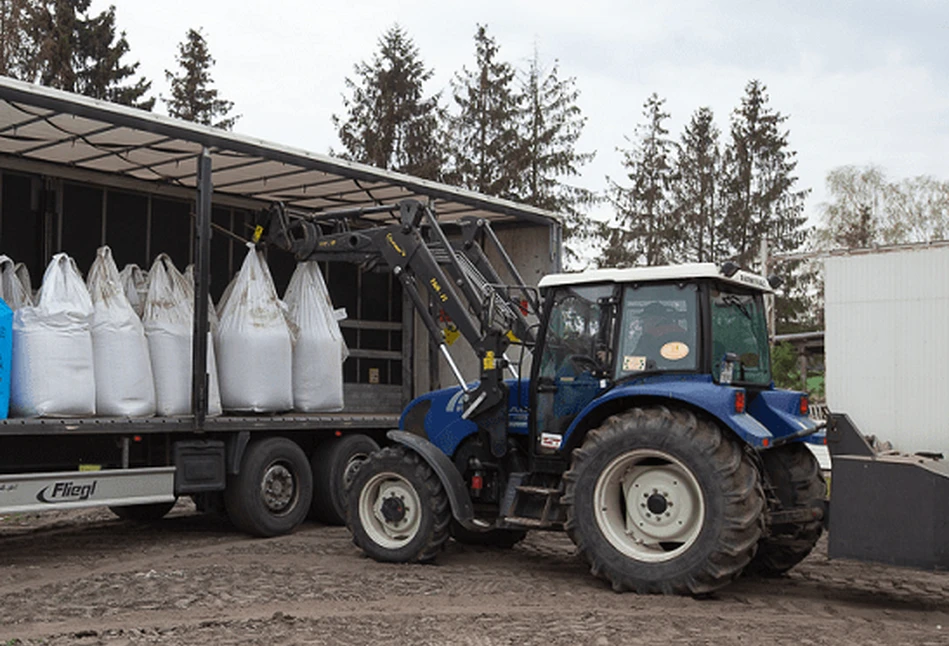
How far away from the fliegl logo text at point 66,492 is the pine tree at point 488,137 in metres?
19.2

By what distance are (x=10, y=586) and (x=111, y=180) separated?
4.51 metres

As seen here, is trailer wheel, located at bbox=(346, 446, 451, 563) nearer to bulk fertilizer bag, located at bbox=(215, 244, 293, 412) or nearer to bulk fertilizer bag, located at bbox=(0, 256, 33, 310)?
bulk fertilizer bag, located at bbox=(215, 244, 293, 412)

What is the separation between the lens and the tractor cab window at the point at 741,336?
6879 mm

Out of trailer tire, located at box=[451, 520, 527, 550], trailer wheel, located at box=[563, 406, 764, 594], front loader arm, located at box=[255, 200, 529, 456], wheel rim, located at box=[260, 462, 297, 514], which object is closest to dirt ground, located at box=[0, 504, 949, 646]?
trailer tire, located at box=[451, 520, 527, 550]

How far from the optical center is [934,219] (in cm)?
3975

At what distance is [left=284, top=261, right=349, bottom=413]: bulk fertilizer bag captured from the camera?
32.1 ft

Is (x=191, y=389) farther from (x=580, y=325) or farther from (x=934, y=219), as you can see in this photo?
(x=934, y=219)

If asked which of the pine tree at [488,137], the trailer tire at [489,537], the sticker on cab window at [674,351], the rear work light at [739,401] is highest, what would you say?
the pine tree at [488,137]

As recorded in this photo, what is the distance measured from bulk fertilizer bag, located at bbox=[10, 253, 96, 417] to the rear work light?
4551 millimetres

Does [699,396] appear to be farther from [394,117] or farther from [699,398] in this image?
[394,117]

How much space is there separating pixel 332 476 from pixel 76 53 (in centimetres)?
2044

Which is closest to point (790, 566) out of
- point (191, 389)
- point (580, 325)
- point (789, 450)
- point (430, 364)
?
point (789, 450)

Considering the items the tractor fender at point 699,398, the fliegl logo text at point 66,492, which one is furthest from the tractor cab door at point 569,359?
the fliegl logo text at point 66,492

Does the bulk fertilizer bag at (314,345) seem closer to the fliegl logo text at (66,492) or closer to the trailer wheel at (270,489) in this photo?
the trailer wheel at (270,489)
